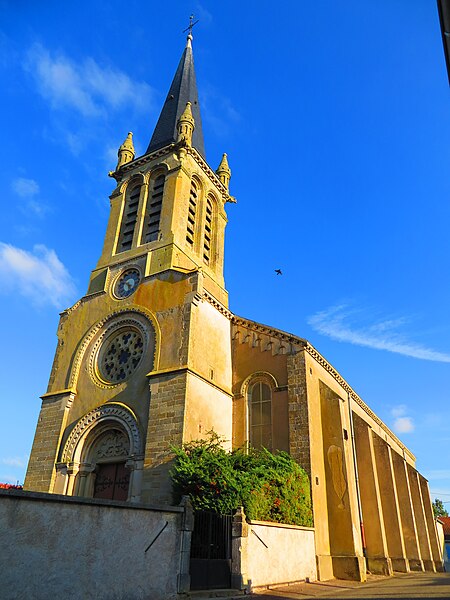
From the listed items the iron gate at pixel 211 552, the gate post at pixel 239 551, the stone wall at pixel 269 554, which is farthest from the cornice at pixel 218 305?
the gate post at pixel 239 551

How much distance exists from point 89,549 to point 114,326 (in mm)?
12808

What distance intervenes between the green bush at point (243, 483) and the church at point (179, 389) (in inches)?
35.0

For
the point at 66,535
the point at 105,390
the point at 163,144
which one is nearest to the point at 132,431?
the point at 105,390

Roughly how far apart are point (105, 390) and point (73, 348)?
3467 millimetres

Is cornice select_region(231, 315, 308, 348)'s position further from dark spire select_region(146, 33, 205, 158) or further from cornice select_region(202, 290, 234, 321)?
dark spire select_region(146, 33, 205, 158)

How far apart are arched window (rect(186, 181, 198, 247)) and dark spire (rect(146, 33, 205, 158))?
331cm

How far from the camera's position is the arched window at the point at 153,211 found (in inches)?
908

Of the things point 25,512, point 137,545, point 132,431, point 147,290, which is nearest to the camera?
point 25,512

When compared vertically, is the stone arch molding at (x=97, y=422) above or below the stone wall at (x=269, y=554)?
above

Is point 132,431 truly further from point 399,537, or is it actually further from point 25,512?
point 399,537

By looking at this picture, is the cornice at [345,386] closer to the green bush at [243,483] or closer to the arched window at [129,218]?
the green bush at [243,483]

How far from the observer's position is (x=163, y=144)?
26859mm

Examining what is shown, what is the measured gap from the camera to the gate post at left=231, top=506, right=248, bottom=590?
11359 millimetres

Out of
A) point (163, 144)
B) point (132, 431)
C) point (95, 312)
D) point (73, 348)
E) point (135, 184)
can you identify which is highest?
point (163, 144)
